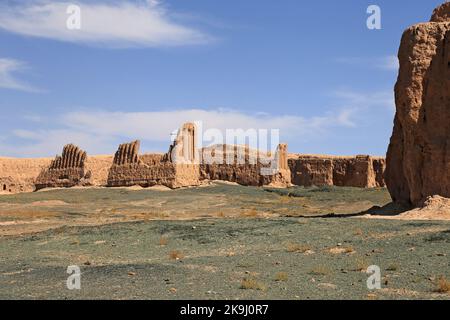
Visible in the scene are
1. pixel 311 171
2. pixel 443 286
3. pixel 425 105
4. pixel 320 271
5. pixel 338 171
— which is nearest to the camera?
pixel 443 286

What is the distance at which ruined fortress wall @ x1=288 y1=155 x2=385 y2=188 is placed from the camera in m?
74.3

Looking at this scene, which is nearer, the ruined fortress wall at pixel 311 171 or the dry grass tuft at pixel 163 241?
the dry grass tuft at pixel 163 241

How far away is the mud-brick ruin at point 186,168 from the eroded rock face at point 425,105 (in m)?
35.1

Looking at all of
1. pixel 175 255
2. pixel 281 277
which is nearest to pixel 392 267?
pixel 281 277

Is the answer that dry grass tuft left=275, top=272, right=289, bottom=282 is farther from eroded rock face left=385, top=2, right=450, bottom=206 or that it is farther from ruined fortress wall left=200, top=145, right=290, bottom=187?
ruined fortress wall left=200, top=145, right=290, bottom=187

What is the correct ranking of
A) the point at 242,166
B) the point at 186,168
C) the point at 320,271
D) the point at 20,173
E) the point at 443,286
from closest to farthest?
1. the point at 443,286
2. the point at 320,271
3. the point at 186,168
4. the point at 242,166
5. the point at 20,173

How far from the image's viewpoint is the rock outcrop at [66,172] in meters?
68.6

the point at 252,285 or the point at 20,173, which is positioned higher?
the point at 20,173

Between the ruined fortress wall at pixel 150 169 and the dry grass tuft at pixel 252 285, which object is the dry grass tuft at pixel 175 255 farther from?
the ruined fortress wall at pixel 150 169

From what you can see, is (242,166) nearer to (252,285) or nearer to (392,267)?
(392,267)

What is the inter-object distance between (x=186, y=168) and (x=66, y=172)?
17.9 m

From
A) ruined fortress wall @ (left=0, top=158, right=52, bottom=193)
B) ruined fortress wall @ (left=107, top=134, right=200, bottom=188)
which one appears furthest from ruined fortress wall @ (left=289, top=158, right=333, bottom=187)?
ruined fortress wall @ (left=0, top=158, right=52, bottom=193)

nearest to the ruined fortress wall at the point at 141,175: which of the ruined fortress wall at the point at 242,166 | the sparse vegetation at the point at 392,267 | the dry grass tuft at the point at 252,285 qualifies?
the ruined fortress wall at the point at 242,166

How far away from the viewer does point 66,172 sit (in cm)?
7062
